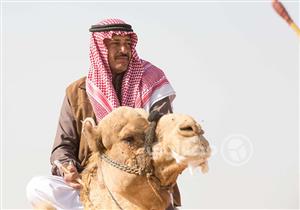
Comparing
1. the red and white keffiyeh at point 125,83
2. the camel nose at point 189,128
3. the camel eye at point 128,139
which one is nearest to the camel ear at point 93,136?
the camel eye at point 128,139

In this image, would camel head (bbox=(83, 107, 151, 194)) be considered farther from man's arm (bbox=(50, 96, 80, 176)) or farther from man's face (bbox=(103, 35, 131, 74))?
man's face (bbox=(103, 35, 131, 74))

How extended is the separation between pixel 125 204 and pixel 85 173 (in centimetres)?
58

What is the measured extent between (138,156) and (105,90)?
131cm

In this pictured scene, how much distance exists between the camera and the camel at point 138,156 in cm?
454

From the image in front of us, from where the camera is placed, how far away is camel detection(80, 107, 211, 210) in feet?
14.9

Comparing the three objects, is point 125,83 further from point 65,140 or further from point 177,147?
point 177,147

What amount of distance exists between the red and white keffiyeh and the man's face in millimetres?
29

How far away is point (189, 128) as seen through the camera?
14.5 ft

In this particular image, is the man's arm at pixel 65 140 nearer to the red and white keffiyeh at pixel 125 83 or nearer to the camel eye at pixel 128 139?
the red and white keffiyeh at pixel 125 83

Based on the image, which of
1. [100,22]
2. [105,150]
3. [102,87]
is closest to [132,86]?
[102,87]

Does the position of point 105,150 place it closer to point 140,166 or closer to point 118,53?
point 140,166

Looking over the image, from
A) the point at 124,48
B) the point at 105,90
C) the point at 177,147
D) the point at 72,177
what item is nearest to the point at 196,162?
the point at 177,147

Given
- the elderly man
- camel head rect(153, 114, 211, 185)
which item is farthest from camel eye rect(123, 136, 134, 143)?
the elderly man

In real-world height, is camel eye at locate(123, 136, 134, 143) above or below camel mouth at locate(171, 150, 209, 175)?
above
